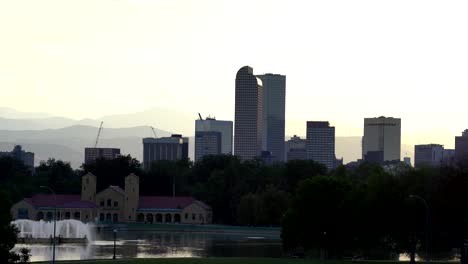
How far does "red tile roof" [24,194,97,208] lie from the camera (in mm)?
157625

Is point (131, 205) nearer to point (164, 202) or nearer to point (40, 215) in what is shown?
point (164, 202)

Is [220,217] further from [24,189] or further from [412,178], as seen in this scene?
[412,178]

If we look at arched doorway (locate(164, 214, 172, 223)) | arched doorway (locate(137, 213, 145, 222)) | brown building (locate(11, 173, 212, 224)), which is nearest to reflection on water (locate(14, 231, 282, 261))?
brown building (locate(11, 173, 212, 224))

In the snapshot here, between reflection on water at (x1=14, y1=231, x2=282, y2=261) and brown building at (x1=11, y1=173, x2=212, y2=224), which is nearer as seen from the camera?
reflection on water at (x1=14, y1=231, x2=282, y2=261)

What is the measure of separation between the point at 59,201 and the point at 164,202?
57.0 ft

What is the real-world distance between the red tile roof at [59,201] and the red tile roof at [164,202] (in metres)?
9.36

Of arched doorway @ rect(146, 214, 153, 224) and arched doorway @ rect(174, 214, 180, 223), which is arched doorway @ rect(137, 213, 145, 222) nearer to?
arched doorway @ rect(146, 214, 153, 224)

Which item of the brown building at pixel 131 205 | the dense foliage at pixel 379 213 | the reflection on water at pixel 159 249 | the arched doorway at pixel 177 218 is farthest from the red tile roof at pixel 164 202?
the dense foliage at pixel 379 213

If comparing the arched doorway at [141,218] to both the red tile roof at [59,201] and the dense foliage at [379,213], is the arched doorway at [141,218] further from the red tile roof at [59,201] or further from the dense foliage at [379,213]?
the dense foliage at [379,213]

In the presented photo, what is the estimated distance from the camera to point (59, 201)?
160 metres

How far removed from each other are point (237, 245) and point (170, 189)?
75.3 metres

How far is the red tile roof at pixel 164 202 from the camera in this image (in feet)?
534

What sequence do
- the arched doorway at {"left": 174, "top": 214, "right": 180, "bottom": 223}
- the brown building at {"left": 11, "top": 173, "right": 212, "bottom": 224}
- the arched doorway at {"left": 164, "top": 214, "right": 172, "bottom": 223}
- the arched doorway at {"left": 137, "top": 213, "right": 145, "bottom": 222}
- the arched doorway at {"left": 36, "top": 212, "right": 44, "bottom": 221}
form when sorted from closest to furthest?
the arched doorway at {"left": 36, "top": 212, "right": 44, "bottom": 221} < the brown building at {"left": 11, "top": 173, "right": 212, "bottom": 224} < the arched doorway at {"left": 174, "top": 214, "right": 180, "bottom": 223} < the arched doorway at {"left": 164, "top": 214, "right": 172, "bottom": 223} < the arched doorway at {"left": 137, "top": 213, "right": 145, "bottom": 222}

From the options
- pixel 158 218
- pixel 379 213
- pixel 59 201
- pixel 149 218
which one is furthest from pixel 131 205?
pixel 379 213
